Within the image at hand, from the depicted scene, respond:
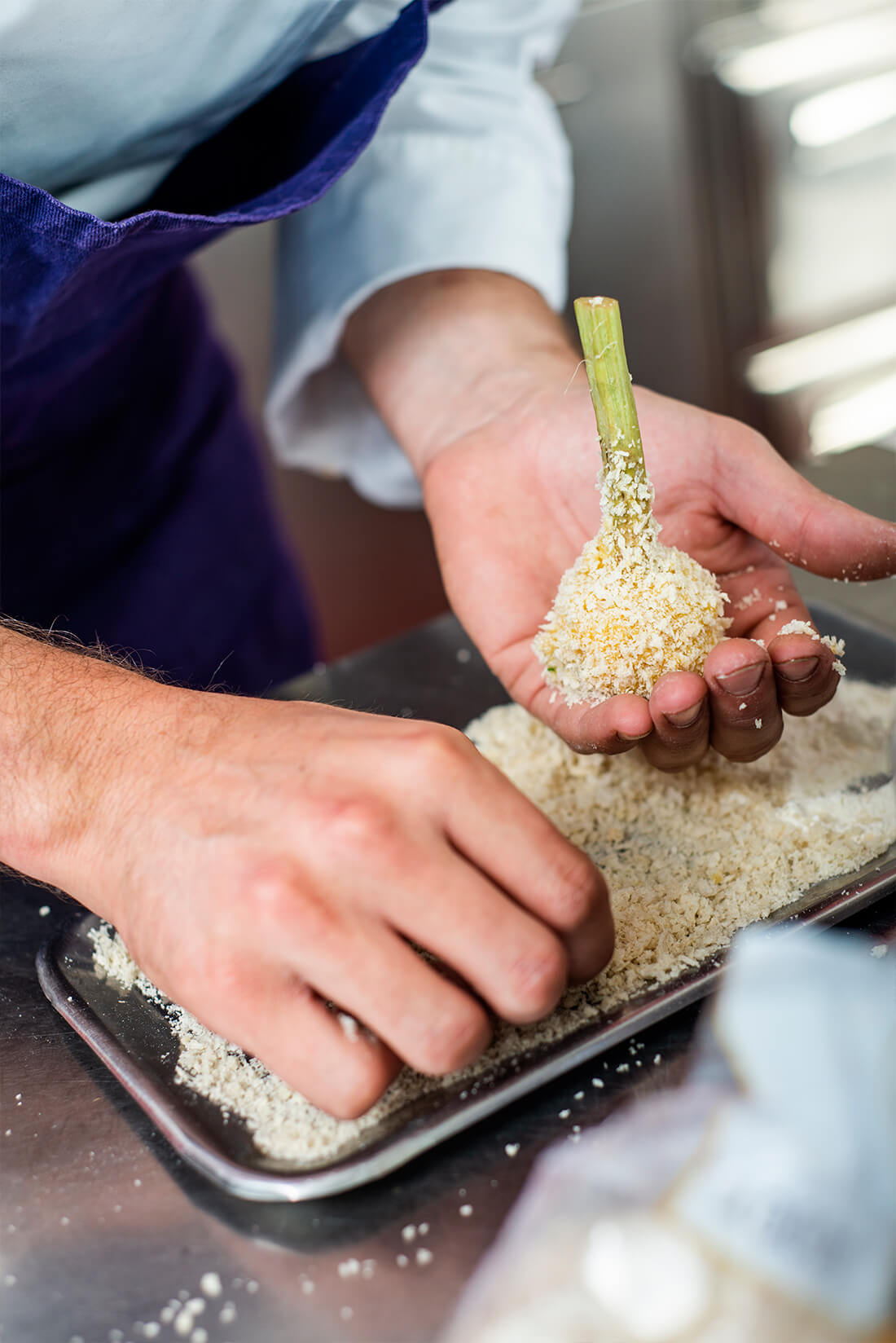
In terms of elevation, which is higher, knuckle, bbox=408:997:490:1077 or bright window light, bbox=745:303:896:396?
knuckle, bbox=408:997:490:1077

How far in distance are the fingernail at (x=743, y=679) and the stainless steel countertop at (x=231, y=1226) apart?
12 centimetres

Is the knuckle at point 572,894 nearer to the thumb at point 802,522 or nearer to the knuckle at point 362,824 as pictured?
the knuckle at point 362,824

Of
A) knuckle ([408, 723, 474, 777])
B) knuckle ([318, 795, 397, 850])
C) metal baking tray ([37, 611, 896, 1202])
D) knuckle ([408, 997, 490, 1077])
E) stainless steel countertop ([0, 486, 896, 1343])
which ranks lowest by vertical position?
stainless steel countertop ([0, 486, 896, 1343])

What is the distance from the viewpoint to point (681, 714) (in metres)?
0.52

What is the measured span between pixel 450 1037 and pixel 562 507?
0.38 meters

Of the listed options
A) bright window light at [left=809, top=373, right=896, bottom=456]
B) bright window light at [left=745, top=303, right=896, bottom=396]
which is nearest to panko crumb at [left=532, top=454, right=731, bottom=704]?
bright window light at [left=809, top=373, right=896, bottom=456]

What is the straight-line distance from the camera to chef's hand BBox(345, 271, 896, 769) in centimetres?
55

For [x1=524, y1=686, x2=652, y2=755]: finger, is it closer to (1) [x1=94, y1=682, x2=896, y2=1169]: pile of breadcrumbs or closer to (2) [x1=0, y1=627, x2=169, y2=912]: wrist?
(1) [x1=94, y1=682, x2=896, y2=1169]: pile of breadcrumbs

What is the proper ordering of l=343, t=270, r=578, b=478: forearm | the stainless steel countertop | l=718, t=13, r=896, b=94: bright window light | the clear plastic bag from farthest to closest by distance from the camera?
l=718, t=13, r=896, b=94: bright window light < l=343, t=270, r=578, b=478: forearm < the stainless steel countertop < the clear plastic bag

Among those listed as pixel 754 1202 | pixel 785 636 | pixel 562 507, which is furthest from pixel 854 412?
pixel 754 1202

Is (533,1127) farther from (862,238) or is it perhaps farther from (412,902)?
(862,238)

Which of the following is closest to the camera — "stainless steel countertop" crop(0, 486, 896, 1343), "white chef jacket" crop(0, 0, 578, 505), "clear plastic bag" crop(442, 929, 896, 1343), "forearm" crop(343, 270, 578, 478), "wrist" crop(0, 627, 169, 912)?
"clear plastic bag" crop(442, 929, 896, 1343)

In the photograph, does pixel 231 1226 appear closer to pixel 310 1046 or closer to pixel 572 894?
pixel 310 1046

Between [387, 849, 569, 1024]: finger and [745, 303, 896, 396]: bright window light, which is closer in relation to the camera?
[387, 849, 569, 1024]: finger
